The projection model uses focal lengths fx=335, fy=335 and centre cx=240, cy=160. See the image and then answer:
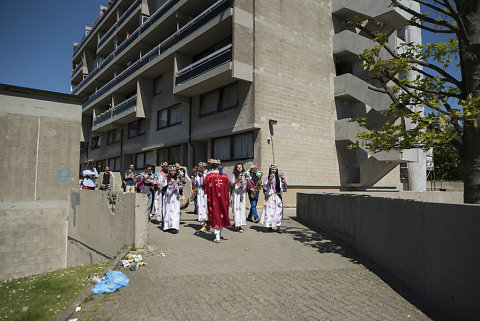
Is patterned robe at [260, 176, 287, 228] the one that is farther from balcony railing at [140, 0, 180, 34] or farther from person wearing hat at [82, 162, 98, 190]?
balcony railing at [140, 0, 180, 34]

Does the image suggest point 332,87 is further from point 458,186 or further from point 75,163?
point 458,186

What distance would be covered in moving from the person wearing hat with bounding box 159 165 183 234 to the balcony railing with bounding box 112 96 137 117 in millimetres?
16490

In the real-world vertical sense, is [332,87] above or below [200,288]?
above

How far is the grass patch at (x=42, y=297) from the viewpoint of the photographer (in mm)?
4648

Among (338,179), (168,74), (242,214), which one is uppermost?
(168,74)

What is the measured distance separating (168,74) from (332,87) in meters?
10.8

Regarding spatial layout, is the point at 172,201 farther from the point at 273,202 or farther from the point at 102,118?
the point at 102,118

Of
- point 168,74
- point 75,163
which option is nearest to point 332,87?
point 168,74

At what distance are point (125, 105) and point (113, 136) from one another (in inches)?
254

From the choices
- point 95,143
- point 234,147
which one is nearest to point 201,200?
point 234,147

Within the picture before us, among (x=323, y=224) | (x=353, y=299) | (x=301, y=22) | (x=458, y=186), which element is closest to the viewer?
(x=353, y=299)

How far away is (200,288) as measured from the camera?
5.01 m

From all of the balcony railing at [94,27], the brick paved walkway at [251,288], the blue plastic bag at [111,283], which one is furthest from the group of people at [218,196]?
the balcony railing at [94,27]

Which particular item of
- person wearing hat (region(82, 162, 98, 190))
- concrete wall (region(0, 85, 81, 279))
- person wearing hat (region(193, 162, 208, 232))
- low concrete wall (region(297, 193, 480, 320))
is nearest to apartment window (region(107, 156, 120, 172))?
person wearing hat (region(82, 162, 98, 190))
